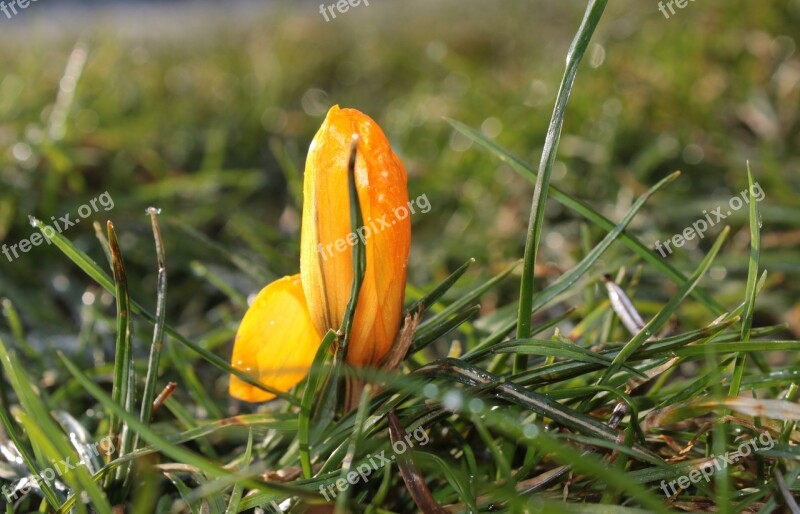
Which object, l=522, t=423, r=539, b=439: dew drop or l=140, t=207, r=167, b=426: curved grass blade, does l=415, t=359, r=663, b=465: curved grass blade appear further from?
l=140, t=207, r=167, b=426: curved grass blade

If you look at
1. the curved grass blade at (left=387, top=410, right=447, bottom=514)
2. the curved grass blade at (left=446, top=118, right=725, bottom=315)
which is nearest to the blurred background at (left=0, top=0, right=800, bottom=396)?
the curved grass blade at (left=446, top=118, right=725, bottom=315)

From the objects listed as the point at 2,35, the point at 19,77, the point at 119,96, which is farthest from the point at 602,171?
the point at 2,35

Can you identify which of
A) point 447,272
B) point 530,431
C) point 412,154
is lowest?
point 447,272

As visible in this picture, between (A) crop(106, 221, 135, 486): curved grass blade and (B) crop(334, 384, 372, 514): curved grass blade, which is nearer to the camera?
(B) crop(334, 384, 372, 514): curved grass blade

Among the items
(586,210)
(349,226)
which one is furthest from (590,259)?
(349,226)

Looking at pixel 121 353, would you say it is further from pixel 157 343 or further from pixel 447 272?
pixel 447 272

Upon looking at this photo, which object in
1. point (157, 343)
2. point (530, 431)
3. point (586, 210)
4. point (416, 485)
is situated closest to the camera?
point (530, 431)

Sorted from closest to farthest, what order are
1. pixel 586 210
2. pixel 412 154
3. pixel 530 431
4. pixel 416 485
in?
1. pixel 530 431
2. pixel 416 485
3. pixel 586 210
4. pixel 412 154

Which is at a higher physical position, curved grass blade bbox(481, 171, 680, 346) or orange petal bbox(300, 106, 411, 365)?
orange petal bbox(300, 106, 411, 365)
